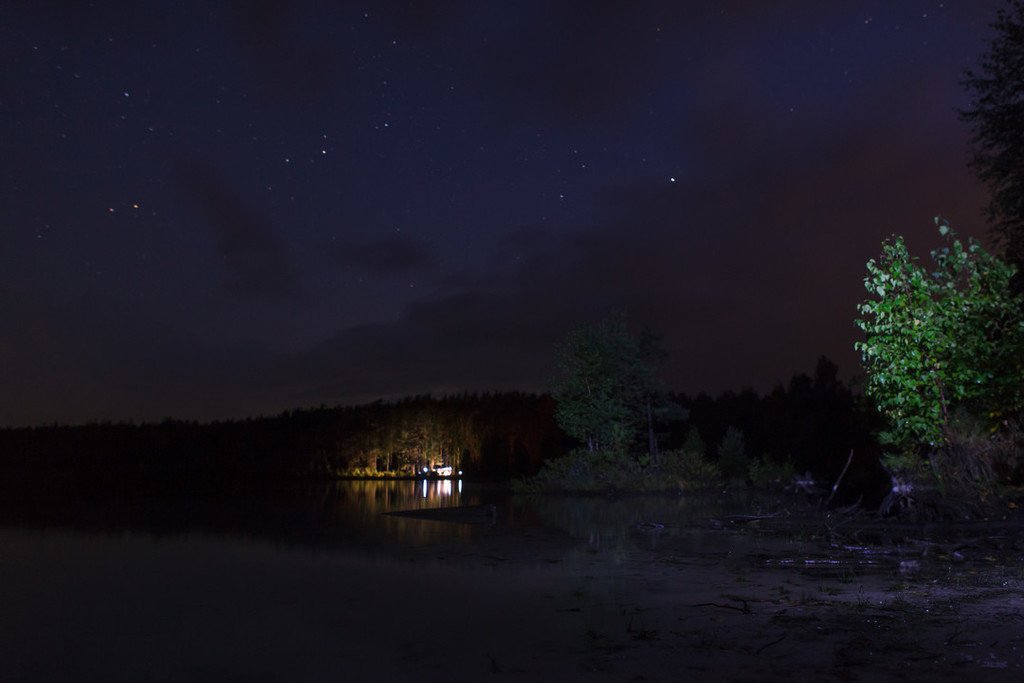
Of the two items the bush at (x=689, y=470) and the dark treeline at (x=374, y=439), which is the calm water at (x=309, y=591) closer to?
the bush at (x=689, y=470)

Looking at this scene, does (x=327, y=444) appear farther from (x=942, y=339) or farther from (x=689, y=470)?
(x=942, y=339)

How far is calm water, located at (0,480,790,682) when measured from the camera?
370 inches

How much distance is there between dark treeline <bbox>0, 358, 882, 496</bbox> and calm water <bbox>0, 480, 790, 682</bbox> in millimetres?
57668

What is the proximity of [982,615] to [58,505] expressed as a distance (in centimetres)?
4571

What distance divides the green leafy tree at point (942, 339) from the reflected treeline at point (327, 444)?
7705 centimetres

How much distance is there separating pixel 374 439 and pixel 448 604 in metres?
106

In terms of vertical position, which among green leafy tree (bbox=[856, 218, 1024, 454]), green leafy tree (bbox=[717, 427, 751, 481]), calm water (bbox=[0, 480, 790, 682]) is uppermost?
green leafy tree (bbox=[856, 218, 1024, 454])

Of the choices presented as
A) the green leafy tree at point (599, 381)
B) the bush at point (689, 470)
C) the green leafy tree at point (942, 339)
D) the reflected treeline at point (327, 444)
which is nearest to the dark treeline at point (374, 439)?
the reflected treeline at point (327, 444)

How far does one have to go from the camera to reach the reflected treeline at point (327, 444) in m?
107

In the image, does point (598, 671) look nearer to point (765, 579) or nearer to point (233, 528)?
point (765, 579)

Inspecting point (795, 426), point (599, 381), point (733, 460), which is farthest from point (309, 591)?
point (795, 426)

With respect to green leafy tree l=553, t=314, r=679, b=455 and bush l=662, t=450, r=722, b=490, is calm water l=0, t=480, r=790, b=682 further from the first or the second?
green leafy tree l=553, t=314, r=679, b=455

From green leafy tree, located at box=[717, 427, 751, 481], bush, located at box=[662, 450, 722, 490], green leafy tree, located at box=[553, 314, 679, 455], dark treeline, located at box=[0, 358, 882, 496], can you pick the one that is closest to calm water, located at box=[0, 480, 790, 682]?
bush, located at box=[662, 450, 722, 490]

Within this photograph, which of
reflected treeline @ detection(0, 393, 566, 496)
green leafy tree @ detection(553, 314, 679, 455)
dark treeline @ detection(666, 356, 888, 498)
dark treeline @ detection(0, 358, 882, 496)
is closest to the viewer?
green leafy tree @ detection(553, 314, 679, 455)
